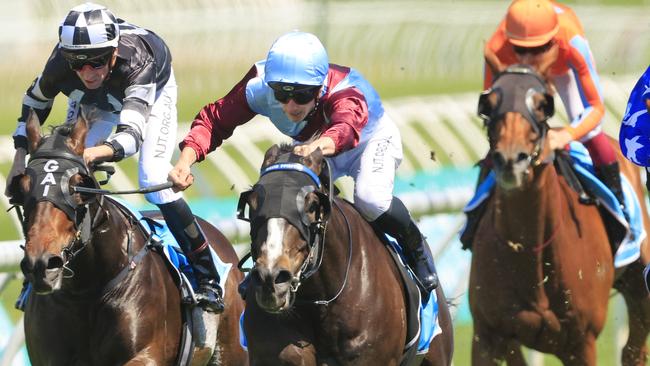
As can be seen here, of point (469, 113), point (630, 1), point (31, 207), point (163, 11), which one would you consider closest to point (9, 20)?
point (163, 11)

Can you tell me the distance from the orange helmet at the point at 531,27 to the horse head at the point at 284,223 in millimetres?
1684

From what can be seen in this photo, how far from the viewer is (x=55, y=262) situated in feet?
18.0

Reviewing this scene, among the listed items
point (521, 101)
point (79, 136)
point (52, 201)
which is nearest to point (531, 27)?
point (521, 101)

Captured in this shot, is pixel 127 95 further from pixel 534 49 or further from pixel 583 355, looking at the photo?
pixel 583 355

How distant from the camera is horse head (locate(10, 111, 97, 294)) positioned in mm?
5465

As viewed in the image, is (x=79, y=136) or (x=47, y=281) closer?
(x=47, y=281)

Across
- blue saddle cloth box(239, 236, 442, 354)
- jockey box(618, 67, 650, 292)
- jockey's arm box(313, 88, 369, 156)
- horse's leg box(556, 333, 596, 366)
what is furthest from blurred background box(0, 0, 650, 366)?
jockey box(618, 67, 650, 292)

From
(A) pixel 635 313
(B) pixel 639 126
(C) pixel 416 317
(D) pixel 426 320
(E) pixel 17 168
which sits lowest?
(A) pixel 635 313

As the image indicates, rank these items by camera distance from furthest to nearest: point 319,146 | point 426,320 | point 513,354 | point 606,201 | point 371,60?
point 371,60 → point 606,201 → point 513,354 → point 426,320 → point 319,146

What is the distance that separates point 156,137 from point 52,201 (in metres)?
1.24

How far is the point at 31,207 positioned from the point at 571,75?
118 inches

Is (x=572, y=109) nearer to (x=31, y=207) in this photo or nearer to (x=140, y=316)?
(x=140, y=316)

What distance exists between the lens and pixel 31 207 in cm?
559

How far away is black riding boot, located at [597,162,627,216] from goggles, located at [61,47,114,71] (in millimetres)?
2597
